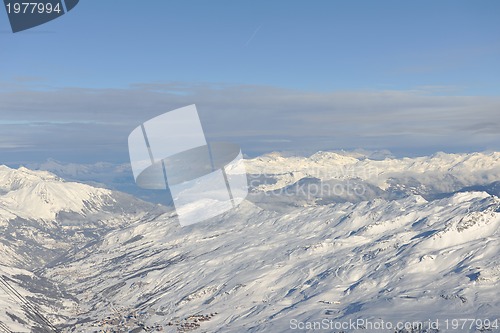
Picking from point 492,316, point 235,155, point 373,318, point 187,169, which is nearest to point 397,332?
Answer: point 373,318

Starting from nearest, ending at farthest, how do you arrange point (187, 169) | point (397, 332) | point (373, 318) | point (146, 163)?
point (146, 163), point (187, 169), point (397, 332), point (373, 318)

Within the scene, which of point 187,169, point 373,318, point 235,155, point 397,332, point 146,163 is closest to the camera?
point 146,163

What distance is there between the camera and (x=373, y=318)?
638 ft

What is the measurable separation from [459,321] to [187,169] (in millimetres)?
112617

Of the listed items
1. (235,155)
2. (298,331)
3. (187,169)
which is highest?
(235,155)

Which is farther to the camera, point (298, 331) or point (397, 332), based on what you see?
point (298, 331)

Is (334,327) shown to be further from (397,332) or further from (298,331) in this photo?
(397,332)

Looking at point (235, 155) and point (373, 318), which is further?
point (373, 318)

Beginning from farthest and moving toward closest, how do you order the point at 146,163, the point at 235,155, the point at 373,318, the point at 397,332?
the point at 373,318 < the point at 397,332 < the point at 235,155 < the point at 146,163

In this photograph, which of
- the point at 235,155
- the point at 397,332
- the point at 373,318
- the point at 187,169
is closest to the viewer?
the point at 235,155

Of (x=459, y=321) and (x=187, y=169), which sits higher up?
(x=187, y=169)

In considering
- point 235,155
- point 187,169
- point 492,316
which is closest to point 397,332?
point 492,316

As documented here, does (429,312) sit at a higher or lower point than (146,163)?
lower

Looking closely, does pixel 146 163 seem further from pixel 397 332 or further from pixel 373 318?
pixel 373 318
